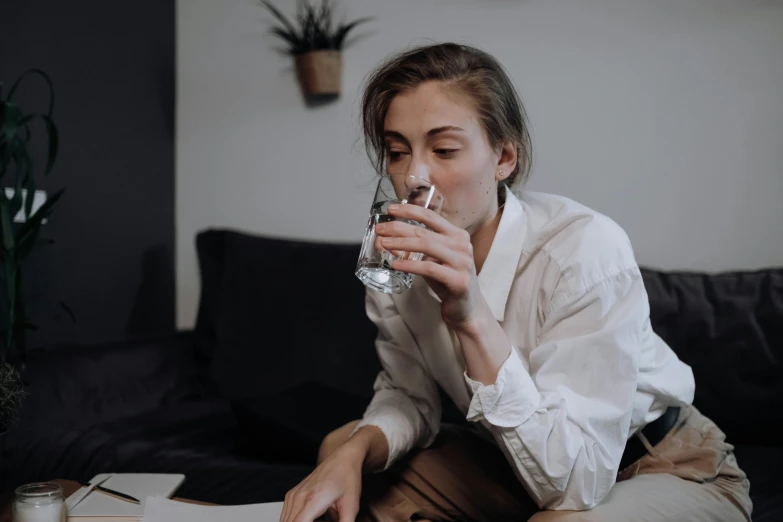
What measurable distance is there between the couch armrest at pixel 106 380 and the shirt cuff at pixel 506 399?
4.64 feet

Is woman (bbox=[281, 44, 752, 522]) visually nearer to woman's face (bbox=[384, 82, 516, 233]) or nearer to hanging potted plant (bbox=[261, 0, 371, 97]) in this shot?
woman's face (bbox=[384, 82, 516, 233])

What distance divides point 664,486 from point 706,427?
23 centimetres

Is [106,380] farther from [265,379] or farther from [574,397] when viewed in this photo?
[574,397]

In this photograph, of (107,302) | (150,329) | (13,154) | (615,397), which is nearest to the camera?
(615,397)

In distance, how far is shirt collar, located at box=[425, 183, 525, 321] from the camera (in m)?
1.19

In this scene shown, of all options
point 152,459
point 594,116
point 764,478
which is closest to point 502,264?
point 764,478

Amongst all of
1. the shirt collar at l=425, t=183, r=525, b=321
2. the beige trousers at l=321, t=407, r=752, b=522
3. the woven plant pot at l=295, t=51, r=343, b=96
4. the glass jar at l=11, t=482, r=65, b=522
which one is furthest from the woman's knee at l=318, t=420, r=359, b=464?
the woven plant pot at l=295, t=51, r=343, b=96

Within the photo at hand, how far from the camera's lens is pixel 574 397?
1.01 metres

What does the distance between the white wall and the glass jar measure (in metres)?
1.16

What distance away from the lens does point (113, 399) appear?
2.11m

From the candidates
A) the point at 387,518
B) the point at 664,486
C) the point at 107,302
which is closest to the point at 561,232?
the point at 664,486

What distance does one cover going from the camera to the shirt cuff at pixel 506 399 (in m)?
0.95

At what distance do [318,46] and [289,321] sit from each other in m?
1.03

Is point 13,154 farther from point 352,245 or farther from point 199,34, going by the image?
point 199,34
